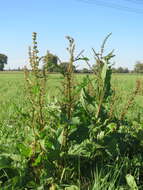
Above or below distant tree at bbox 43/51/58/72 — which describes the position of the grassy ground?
below

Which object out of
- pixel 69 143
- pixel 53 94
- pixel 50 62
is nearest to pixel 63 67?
pixel 50 62

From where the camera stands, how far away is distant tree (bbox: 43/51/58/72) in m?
1.99

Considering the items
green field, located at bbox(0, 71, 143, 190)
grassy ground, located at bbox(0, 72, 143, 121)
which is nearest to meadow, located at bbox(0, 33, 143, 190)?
green field, located at bbox(0, 71, 143, 190)

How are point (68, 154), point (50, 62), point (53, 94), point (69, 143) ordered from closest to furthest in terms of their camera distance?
point (50, 62), point (68, 154), point (69, 143), point (53, 94)

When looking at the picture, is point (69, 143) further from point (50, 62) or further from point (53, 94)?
point (53, 94)

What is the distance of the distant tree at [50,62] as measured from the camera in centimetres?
199

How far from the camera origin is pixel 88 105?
2447mm

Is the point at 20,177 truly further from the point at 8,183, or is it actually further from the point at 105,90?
the point at 105,90

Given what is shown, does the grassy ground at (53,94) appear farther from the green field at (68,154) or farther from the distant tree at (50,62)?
the green field at (68,154)

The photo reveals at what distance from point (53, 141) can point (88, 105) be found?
0.52 m

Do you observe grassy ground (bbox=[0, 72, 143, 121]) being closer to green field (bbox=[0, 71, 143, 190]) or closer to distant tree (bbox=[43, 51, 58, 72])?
distant tree (bbox=[43, 51, 58, 72])

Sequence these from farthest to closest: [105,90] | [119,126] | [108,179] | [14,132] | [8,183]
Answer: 1. [14,132]
2. [119,126]
3. [105,90]
4. [108,179]
5. [8,183]

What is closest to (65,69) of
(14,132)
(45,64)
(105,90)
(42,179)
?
(45,64)

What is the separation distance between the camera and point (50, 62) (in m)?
2.01
